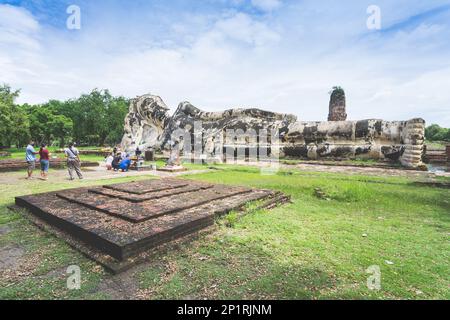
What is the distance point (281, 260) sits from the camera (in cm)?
233

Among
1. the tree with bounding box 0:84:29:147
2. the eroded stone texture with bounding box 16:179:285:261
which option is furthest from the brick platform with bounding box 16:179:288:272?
the tree with bounding box 0:84:29:147

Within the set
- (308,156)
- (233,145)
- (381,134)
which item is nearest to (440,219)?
(381,134)

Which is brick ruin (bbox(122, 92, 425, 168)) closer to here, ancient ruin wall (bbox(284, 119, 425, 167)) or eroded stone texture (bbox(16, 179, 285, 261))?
ancient ruin wall (bbox(284, 119, 425, 167))

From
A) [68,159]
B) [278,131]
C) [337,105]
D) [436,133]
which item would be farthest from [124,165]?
[436,133]

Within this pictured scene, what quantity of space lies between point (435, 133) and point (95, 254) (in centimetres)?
6126

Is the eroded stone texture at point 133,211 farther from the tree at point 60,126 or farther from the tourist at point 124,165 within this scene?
the tree at point 60,126

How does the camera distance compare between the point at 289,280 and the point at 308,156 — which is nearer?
the point at 289,280

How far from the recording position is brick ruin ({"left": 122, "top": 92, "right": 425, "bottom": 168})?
326 inches

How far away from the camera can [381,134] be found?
28.3 feet

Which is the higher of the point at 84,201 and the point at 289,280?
the point at 84,201

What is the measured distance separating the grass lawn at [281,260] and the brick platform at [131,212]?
0.17 meters

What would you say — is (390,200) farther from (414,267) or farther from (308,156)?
(308,156)
